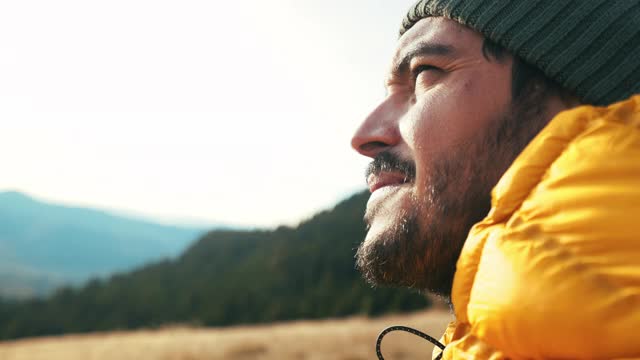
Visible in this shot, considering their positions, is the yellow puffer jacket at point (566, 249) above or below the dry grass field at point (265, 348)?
above

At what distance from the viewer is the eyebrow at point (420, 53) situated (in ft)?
6.79

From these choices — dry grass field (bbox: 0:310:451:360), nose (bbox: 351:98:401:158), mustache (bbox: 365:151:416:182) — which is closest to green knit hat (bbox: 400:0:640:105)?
nose (bbox: 351:98:401:158)

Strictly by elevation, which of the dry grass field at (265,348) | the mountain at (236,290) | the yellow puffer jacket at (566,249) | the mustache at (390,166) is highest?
the mustache at (390,166)

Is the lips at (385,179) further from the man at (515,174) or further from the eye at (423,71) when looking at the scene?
the eye at (423,71)

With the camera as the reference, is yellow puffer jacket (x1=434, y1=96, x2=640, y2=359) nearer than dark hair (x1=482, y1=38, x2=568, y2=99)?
Yes

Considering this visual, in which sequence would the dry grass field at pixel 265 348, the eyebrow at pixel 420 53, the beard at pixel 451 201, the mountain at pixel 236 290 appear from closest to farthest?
the beard at pixel 451 201, the eyebrow at pixel 420 53, the dry grass field at pixel 265 348, the mountain at pixel 236 290

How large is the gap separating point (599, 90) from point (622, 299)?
3.24 ft

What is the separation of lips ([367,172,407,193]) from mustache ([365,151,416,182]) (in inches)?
0.4

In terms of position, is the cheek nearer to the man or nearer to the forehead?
the man

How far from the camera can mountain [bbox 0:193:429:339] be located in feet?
83.7

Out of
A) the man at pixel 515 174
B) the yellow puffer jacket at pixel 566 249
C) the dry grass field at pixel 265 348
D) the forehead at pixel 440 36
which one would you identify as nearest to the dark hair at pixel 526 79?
the man at pixel 515 174

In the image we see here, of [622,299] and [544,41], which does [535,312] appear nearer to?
[622,299]

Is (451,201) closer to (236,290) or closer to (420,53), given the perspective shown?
(420,53)

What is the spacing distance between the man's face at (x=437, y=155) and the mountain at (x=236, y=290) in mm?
19819
